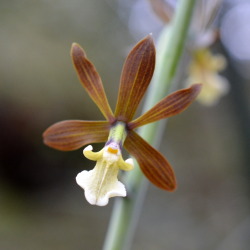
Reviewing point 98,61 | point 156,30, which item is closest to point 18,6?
point 98,61

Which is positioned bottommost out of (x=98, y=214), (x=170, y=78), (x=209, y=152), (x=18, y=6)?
(x=170, y=78)

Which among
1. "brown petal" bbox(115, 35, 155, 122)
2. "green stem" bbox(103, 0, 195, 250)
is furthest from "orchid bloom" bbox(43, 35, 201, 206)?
"green stem" bbox(103, 0, 195, 250)

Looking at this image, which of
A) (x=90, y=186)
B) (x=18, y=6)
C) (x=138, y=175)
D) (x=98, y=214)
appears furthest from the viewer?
(x=18, y=6)

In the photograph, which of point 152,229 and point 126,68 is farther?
point 152,229

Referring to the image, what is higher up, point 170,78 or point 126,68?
point 170,78

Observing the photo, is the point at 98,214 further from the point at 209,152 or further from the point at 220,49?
the point at 220,49

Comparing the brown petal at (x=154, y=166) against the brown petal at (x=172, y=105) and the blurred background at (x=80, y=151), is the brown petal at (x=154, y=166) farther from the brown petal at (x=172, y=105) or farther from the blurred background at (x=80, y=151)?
the blurred background at (x=80, y=151)

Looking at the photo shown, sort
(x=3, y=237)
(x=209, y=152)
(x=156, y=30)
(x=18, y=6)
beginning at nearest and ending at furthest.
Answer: (x=3, y=237)
(x=18, y=6)
(x=209, y=152)
(x=156, y=30)
